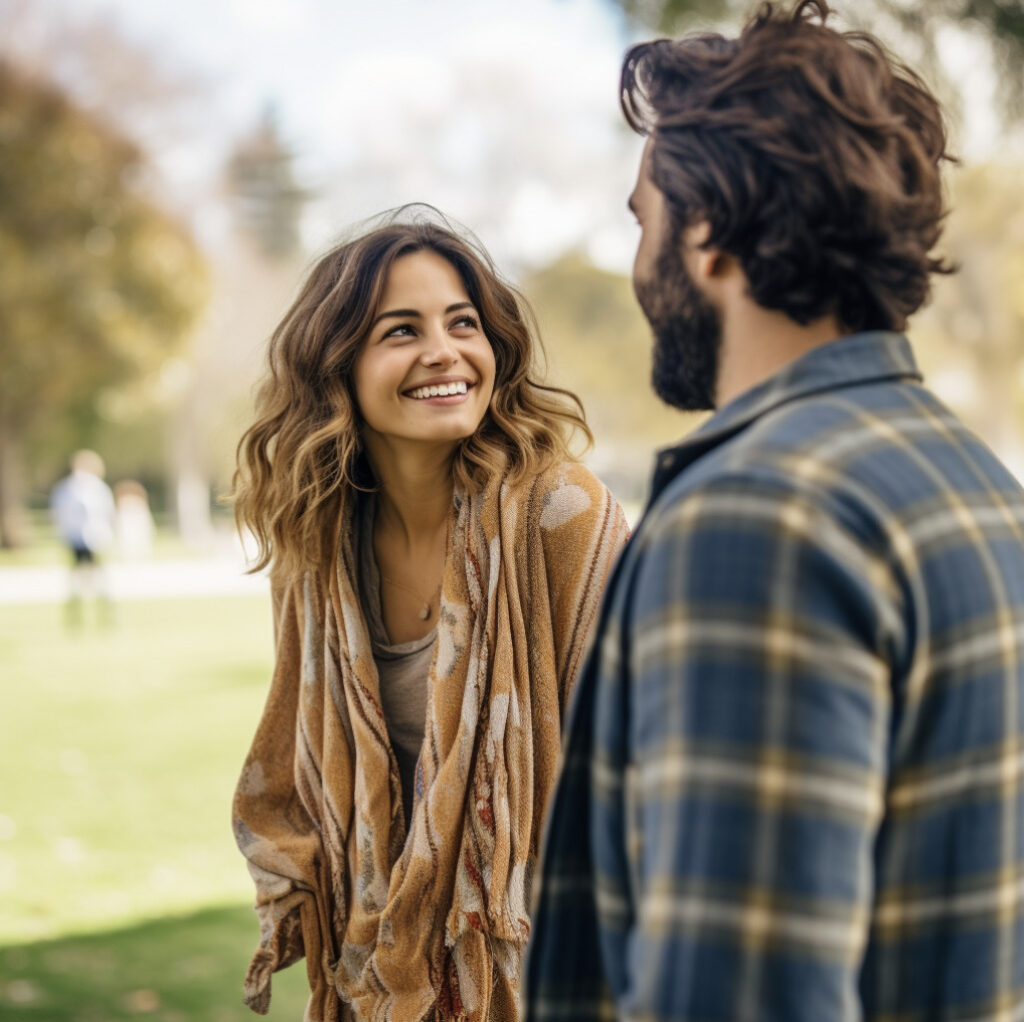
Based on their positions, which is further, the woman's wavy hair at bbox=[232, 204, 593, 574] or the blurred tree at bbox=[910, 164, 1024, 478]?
the blurred tree at bbox=[910, 164, 1024, 478]

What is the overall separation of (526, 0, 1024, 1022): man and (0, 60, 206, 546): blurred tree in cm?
2530

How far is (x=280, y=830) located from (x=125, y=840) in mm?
4118

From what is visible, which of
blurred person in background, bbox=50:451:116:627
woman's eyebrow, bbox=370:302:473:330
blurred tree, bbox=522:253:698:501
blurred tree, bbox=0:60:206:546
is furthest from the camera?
blurred tree, bbox=522:253:698:501

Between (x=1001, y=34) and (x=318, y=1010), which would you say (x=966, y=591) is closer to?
(x=318, y=1010)

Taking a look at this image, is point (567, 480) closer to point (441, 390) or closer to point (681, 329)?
point (441, 390)

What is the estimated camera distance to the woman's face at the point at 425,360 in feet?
8.55

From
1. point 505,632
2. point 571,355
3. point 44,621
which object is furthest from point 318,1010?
point 571,355

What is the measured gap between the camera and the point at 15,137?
2402 cm

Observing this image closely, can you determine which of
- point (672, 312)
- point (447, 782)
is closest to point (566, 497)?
point (447, 782)

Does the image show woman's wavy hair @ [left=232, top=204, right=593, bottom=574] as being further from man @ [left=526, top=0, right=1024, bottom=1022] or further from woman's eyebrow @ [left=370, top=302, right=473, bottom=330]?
man @ [left=526, top=0, right=1024, bottom=1022]

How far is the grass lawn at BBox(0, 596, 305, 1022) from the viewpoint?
15.0ft

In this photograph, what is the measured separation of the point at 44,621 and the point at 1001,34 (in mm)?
13903

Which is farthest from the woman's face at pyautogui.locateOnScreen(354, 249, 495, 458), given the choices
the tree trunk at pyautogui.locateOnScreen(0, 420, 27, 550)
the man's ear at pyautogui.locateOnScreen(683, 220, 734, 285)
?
the tree trunk at pyautogui.locateOnScreen(0, 420, 27, 550)

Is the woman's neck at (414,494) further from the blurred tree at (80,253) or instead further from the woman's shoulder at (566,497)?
the blurred tree at (80,253)
